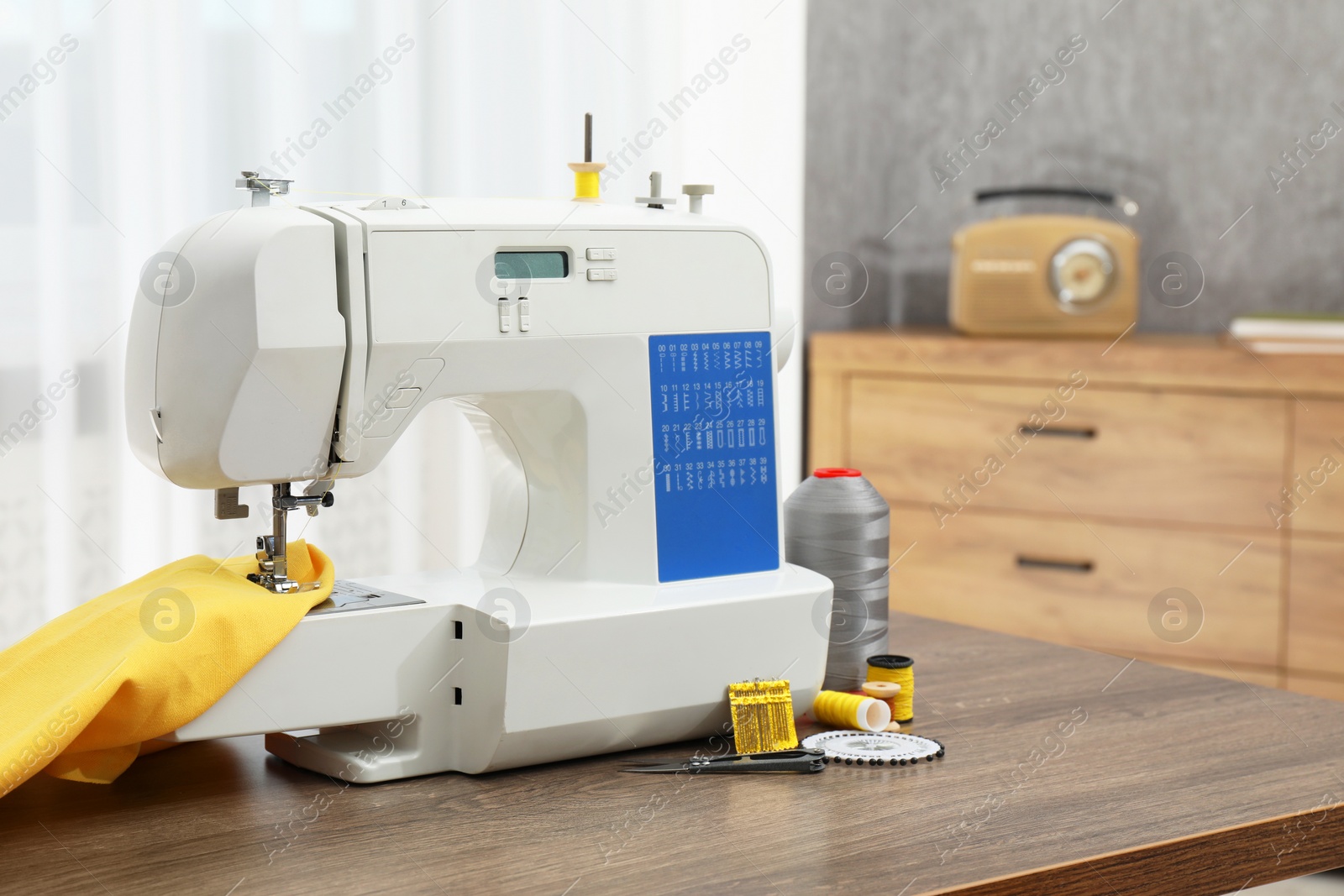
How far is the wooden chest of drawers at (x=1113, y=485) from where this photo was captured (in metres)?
2.40

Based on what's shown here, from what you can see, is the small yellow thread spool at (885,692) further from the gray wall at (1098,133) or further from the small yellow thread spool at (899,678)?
the gray wall at (1098,133)

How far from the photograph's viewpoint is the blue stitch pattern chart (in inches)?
47.9

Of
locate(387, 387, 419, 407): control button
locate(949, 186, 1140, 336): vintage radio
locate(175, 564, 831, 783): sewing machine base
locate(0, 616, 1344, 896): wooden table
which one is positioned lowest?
locate(0, 616, 1344, 896): wooden table

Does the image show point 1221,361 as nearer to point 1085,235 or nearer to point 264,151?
point 1085,235

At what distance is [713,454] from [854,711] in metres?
0.26

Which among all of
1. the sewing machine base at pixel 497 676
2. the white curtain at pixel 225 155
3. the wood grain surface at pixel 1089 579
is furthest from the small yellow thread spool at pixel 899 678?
the wood grain surface at pixel 1089 579

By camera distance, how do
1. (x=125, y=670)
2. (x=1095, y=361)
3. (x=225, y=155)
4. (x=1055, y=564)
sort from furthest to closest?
1. (x=1055, y=564)
2. (x=1095, y=361)
3. (x=225, y=155)
4. (x=125, y=670)

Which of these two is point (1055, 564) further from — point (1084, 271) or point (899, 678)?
point (899, 678)

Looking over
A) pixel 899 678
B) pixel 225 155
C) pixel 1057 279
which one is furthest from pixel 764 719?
pixel 1057 279

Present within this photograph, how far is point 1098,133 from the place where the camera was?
10.1 feet

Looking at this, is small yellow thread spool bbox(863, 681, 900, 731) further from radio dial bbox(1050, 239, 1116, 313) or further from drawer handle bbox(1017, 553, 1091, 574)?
radio dial bbox(1050, 239, 1116, 313)

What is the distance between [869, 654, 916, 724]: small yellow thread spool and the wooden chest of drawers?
142 cm

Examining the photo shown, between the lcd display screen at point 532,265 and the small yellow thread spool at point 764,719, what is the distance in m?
0.38

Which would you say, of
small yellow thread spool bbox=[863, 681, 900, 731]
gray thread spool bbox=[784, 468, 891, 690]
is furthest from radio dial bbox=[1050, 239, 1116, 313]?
small yellow thread spool bbox=[863, 681, 900, 731]
